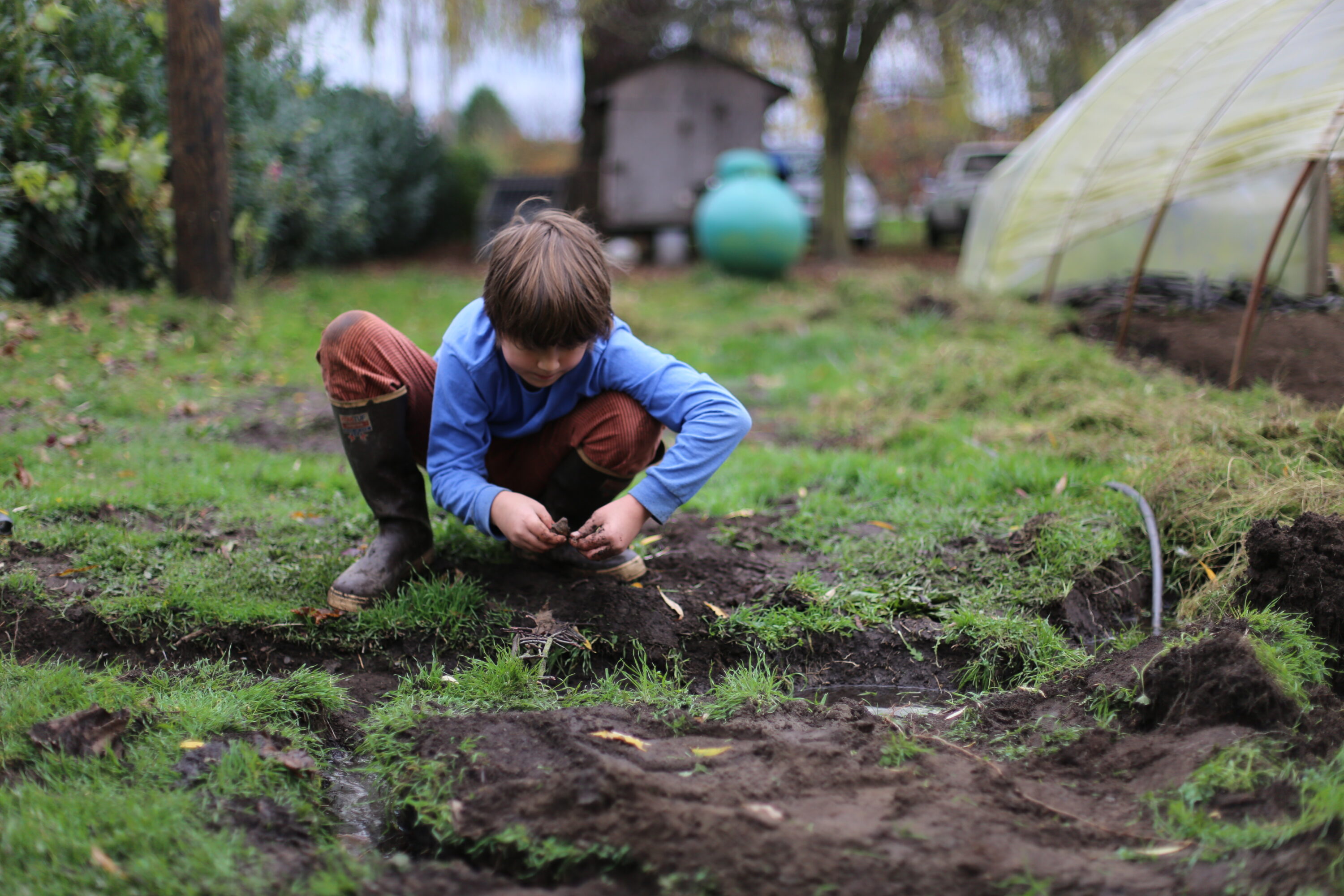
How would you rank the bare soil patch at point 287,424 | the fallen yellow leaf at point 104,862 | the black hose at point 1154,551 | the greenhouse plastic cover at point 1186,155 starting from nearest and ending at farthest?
the fallen yellow leaf at point 104,862
the black hose at point 1154,551
the bare soil patch at point 287,424
the greenhouse plastic cover at point 1186,155

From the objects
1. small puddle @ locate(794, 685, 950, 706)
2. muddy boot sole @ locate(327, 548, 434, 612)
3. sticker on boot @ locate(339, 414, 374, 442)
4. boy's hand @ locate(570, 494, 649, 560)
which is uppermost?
sticker on boot @ locate(339, 414, 374, 442)

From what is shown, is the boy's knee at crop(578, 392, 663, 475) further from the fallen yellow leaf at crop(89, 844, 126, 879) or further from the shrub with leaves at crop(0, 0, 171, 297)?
the shrub with leaves at crop(0, 0, 171, 297)

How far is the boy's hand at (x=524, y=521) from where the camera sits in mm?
2393

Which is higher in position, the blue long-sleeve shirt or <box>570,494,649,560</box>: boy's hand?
the blue long-sleeve shirt

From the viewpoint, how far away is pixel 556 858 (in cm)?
167

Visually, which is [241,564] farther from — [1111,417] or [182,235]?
[182,235]

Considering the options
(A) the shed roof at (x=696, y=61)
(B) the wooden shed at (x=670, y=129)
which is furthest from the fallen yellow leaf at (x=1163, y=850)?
(A) the shed roof at (x=696, y=61)

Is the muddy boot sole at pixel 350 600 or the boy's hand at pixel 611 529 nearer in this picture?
the boy's hand at pixel 611 529

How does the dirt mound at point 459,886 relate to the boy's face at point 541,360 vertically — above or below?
below

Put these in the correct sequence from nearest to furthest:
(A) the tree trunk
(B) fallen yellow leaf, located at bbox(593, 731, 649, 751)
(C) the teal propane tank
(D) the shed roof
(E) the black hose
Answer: (B) fallen yellow leaf, located at bbox(593, 731, 649, 751), (E) the black hose, (C) the teal propane tank, (A) the tree trunk, (D) the shed roof

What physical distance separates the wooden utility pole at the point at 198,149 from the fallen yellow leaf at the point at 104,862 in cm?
615

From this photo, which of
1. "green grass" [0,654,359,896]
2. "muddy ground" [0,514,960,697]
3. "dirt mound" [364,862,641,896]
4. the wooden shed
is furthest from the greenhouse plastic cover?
the wooden shed

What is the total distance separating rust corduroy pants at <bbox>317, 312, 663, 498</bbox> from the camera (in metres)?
2.61

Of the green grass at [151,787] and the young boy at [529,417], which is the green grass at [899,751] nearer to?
the young boy at [529,417]
